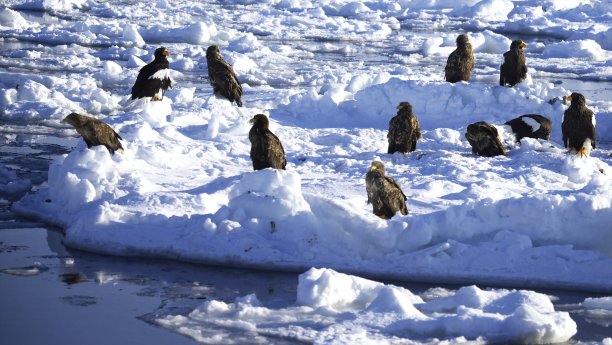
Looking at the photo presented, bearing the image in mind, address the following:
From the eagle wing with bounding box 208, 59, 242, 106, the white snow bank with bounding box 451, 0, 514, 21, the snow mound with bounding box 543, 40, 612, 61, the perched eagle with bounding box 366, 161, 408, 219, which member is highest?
the white snow bank with bounding box 451, 0, 514, 21

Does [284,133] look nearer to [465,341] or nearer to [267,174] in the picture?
[267,174]

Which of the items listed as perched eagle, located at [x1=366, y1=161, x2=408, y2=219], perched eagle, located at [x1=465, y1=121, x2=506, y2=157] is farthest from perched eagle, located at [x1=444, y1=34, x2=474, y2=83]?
perched eagle, located at [x1=366, y1=161, x2=408, y2=219]

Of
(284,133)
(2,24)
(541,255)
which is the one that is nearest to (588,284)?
(541,255)

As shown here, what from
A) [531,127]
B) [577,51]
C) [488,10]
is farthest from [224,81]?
[488,10]

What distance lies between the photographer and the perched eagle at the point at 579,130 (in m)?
12.5

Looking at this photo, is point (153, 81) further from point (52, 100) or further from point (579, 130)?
point (579, 130)

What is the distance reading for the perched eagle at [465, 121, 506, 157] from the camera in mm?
12633

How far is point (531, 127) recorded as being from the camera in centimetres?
1367

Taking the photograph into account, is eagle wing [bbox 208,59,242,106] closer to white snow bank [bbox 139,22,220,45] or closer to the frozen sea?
the frozen sea

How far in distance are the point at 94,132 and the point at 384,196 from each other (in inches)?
131

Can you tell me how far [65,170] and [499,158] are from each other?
5.04 metres

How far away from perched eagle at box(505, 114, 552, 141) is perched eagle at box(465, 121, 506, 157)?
96cm

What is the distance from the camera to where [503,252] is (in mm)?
8547

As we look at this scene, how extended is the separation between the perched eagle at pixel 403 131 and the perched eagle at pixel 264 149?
1.99 m
